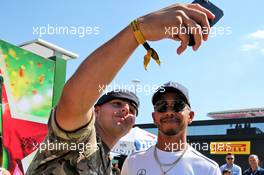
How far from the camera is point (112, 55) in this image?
1.22 metres

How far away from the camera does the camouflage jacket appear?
1357 millimetres

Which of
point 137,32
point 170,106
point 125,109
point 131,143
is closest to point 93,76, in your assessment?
point 137,32

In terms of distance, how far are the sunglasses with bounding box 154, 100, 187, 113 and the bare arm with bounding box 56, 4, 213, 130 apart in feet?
4.98

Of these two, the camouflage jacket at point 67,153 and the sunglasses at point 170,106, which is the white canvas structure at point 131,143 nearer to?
the sunglasses at point 170,106

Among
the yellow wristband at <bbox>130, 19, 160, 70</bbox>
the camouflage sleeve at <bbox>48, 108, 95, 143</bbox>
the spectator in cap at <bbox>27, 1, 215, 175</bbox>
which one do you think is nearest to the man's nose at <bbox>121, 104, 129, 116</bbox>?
the spectator in cap at <bbox>27, 1, 215, 175</bbox>

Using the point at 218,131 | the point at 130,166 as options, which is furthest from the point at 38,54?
the point at 218,131

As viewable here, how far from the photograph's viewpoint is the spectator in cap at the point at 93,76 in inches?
46.1

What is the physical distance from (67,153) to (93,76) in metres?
0.38

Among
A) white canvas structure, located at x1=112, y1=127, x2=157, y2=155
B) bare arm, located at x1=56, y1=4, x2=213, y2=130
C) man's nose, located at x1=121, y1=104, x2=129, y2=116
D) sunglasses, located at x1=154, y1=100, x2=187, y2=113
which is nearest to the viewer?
bare arm, located at x1=56, y1=4, x2=213, y2=130

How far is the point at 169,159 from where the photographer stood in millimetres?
2719

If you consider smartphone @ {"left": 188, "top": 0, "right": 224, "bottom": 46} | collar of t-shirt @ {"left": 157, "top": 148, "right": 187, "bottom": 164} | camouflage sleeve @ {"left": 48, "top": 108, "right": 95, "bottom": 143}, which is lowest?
collar of t-shirt @ {"left": 157, "top": 148, "right": 187, "bottom": 164}

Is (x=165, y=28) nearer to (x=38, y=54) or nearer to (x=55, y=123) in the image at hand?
(x=55, y=123)

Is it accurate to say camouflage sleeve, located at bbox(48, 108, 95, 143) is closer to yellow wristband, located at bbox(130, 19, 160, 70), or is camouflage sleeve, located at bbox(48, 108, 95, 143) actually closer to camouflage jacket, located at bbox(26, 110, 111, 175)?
camouflage jacket, located at bbox(26, 110, 111, 175)

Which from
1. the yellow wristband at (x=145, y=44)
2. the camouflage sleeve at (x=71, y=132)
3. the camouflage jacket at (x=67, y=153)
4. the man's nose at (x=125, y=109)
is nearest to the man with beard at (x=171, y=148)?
the man's nose at (x=125, y=109)
